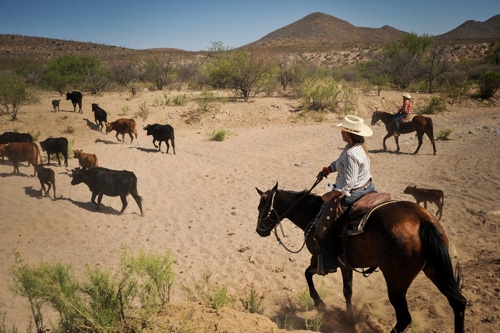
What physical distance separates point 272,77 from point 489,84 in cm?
1600

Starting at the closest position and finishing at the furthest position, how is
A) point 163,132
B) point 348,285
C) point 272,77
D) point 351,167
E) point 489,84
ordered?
1. point 351,167
2. point 348,285
3. point 163,132
4. point 489,84
5. point 272,77

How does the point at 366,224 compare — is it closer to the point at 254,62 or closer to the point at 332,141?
the point at 332,141

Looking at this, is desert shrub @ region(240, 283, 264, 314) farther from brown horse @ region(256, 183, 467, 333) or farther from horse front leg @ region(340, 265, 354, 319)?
brown horse @ region(256, 183, 467, 333)

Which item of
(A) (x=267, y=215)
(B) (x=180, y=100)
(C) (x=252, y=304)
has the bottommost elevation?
(C) (x=252, y=304)

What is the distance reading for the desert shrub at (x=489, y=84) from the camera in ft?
75.0

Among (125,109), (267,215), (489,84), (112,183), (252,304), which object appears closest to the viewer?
(252,304)

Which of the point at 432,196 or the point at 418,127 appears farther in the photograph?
the point at 418,127

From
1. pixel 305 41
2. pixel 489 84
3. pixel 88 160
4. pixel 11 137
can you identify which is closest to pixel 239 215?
pixel 88 160

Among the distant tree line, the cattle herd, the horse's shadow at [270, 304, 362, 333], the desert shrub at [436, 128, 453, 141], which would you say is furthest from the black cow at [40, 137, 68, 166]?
the desert shrub at [436, 128, 453, 141]

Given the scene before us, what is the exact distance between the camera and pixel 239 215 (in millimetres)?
8367

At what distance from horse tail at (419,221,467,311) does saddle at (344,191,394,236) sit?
24.2 inches

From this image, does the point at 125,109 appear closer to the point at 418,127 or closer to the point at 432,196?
the point at 418,127

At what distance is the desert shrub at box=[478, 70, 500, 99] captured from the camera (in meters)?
22.9

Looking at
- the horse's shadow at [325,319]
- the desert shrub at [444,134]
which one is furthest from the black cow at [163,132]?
the desert shrub at [444,134]
